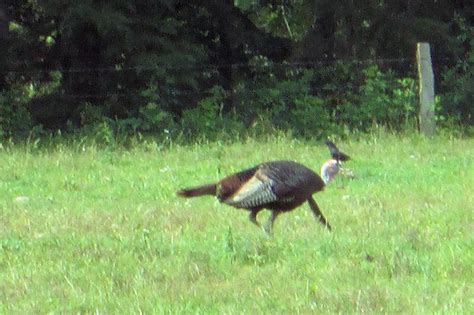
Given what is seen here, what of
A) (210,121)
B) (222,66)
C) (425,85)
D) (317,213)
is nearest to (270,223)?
(317,213)

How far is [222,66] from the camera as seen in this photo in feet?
63.3

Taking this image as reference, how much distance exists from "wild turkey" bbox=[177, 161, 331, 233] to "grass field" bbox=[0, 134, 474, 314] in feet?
0.78

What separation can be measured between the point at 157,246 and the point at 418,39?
38.1 feet

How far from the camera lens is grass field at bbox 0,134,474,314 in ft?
21.6

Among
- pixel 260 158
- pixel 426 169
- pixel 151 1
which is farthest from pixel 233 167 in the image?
pixel 151 1

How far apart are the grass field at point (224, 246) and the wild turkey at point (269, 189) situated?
0.24m

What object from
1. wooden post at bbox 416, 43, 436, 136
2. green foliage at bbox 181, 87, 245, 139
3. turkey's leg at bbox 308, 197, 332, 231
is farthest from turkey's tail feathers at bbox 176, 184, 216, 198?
wooden post at bbox 416, 43, 436, 136

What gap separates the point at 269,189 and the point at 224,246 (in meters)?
0.58

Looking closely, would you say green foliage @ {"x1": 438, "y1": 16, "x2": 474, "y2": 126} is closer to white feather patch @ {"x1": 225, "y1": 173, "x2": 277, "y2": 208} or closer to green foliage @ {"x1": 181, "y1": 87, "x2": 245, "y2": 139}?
green foliage @ {"x1": 181, "y1": 87, "x2": 245, "y2": 139}

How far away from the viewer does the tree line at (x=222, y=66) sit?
709 inches

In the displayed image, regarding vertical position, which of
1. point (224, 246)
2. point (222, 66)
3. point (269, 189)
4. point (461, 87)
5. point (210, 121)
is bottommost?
→ point (210, 121)

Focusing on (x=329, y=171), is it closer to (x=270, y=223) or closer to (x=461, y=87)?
(x=270, y=223)

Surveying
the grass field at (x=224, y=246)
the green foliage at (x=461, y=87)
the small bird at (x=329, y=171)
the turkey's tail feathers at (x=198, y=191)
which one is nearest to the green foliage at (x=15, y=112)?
the grass field at (x=224, y=246)

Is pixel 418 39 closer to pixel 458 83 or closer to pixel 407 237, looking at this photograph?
pixel 458 83
